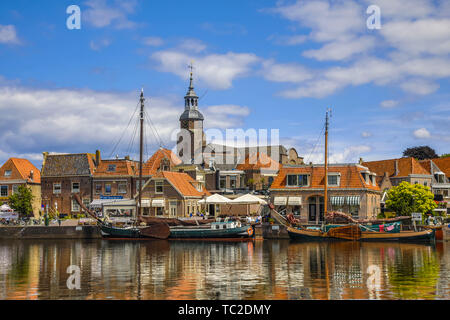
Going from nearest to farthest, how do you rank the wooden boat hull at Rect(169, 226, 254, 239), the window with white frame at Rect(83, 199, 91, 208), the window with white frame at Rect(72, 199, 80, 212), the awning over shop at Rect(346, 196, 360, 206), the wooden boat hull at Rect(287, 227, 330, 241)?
the wooden boat hull at Rect(287, 227, 330, 241) < the wooden boat hull at Rect(169, 226, 254, 239) < the awning over shop at Rect(346, 196, 360, 206) < the window with white frame at Rect(72, 199, 80, 212) < the window with white frame at Rect(83, 199, 91, 208)

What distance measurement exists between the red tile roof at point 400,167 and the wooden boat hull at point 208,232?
1340 inches

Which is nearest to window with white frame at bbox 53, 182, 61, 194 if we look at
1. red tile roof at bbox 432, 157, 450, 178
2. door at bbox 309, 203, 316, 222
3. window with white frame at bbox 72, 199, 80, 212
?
window with white frame at bbox 72, 199, 80, 212

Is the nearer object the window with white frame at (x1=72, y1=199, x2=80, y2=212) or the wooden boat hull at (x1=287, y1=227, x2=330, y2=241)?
the wooden boat hull at (x1=287, y1=227, x2=330, y2=241)

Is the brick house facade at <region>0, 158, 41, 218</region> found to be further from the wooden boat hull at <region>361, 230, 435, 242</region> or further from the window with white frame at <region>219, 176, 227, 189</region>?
the wooden boat hull at <region>361, 230, 435, 242</region>

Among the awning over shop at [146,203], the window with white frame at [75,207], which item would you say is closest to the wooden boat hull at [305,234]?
the awning over shop at [146,203]

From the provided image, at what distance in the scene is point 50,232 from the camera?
67.6 metres

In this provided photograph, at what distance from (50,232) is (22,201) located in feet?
55.6

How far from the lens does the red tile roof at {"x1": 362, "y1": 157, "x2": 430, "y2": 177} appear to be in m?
84.4

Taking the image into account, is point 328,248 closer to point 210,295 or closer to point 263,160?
point 210,295

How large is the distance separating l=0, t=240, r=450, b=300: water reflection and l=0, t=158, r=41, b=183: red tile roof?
38.0 m

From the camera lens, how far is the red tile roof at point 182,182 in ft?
250

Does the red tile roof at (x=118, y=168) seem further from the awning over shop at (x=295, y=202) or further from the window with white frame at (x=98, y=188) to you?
the awning over shop at (x=295, y=202)

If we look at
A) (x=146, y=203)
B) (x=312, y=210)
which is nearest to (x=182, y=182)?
(x=146, y=203)
